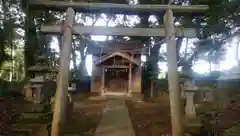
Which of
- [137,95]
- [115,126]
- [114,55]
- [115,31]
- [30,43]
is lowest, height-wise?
[115,126]

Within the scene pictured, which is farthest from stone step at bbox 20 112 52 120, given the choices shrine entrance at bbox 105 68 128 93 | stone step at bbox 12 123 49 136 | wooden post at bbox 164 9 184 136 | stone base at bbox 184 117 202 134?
shrine entrance at bbox 105 68 128 93

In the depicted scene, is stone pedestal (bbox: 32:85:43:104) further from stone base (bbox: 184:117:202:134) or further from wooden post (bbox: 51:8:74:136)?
stone base (bbox: 184:117:202:134)

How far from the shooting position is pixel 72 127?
9.18 metres

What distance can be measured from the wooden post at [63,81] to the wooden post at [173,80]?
233 centimetres

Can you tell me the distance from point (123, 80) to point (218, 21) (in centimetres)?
1068

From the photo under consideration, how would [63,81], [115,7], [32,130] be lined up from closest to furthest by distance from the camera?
[63,81]
[115,7]
[32,130]

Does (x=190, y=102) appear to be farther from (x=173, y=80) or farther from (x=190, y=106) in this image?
(x=173, y=80)

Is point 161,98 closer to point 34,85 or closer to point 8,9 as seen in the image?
point 34,85

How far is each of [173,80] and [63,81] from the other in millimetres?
2490

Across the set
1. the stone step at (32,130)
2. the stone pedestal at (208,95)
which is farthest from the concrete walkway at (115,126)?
the stone pedestal at (208,95)

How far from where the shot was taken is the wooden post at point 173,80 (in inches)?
210

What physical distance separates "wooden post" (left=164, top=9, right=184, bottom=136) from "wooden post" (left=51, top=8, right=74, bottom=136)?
2.33 meters

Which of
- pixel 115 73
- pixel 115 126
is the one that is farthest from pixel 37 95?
pixel 115 73

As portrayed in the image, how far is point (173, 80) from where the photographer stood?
5.52 meters
